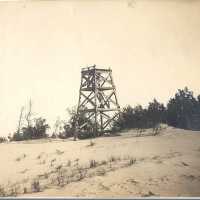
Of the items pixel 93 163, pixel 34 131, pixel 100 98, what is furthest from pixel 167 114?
pixel 34 131

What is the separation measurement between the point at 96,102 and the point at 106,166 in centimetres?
50

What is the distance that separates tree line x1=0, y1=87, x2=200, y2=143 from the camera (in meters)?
2.95

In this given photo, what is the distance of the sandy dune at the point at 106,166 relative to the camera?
273 centimetres

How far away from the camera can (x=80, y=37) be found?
3.14 metres

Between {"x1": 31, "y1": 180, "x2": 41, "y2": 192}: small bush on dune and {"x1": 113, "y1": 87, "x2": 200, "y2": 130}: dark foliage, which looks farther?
{"x1": 113, "y1": 87, "x2": 200, "y2": 130}: dark foliage

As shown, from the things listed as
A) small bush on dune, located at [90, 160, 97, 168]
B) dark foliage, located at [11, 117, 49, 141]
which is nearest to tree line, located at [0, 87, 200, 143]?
dark foliage, located at [11, 117, 49, 141]

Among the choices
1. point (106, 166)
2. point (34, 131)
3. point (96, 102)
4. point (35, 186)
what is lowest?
point (35, 186)

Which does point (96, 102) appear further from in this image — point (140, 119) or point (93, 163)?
point (93, 163)

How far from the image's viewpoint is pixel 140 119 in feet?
9.79

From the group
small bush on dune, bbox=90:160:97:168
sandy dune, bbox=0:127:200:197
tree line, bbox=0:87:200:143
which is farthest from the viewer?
tree line, bbox=0:87:200:143

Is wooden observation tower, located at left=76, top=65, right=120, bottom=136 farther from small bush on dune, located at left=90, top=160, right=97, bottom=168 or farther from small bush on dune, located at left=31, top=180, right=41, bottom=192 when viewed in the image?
small bush on dune, located at left=31, top=180, right=41, bottom=192

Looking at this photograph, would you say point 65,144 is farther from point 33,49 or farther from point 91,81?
point 33,49

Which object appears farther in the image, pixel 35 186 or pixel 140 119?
pixel 140 119

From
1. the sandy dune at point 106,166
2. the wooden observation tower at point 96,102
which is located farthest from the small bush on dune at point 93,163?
the wooden observation tower at point 96,102
